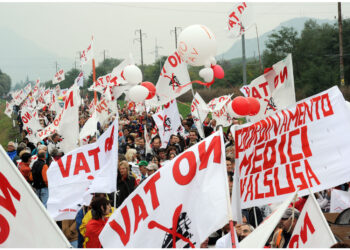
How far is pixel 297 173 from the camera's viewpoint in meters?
4.63

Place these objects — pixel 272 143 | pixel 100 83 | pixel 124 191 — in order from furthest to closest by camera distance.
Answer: pixel 100 83
pixel 124 191
pixel 272 143

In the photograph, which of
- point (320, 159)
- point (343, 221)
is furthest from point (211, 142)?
point (343, 221)

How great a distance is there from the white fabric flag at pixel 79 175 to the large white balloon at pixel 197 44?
9.32 ft

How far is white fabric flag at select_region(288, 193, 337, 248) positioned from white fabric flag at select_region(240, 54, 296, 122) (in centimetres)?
352

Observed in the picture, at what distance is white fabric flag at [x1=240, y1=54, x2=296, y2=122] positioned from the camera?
24.6 feet

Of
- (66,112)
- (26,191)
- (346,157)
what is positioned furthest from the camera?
(66,112)

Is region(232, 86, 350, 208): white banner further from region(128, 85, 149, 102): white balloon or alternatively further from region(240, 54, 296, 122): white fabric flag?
region(128, 85, 149, 102): white balloon

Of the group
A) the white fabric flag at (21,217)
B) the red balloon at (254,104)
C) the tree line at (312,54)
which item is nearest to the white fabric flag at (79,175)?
the white fabric flag at (21,217)

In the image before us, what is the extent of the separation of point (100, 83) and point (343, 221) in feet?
46.1

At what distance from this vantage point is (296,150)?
477cm

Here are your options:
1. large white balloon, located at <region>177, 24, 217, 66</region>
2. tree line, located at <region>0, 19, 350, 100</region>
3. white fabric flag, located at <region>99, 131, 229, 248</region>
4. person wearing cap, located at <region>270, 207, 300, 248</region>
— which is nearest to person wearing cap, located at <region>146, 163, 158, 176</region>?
large white balloon, located at <region>177, 24, 217, 66</region>

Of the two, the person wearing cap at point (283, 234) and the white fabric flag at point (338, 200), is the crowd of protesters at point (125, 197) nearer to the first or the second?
the person wearing cap at point (283, 234)

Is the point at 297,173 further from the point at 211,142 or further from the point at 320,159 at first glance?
the point at 211,142

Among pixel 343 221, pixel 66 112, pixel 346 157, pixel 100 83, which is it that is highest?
pixel 100 83
